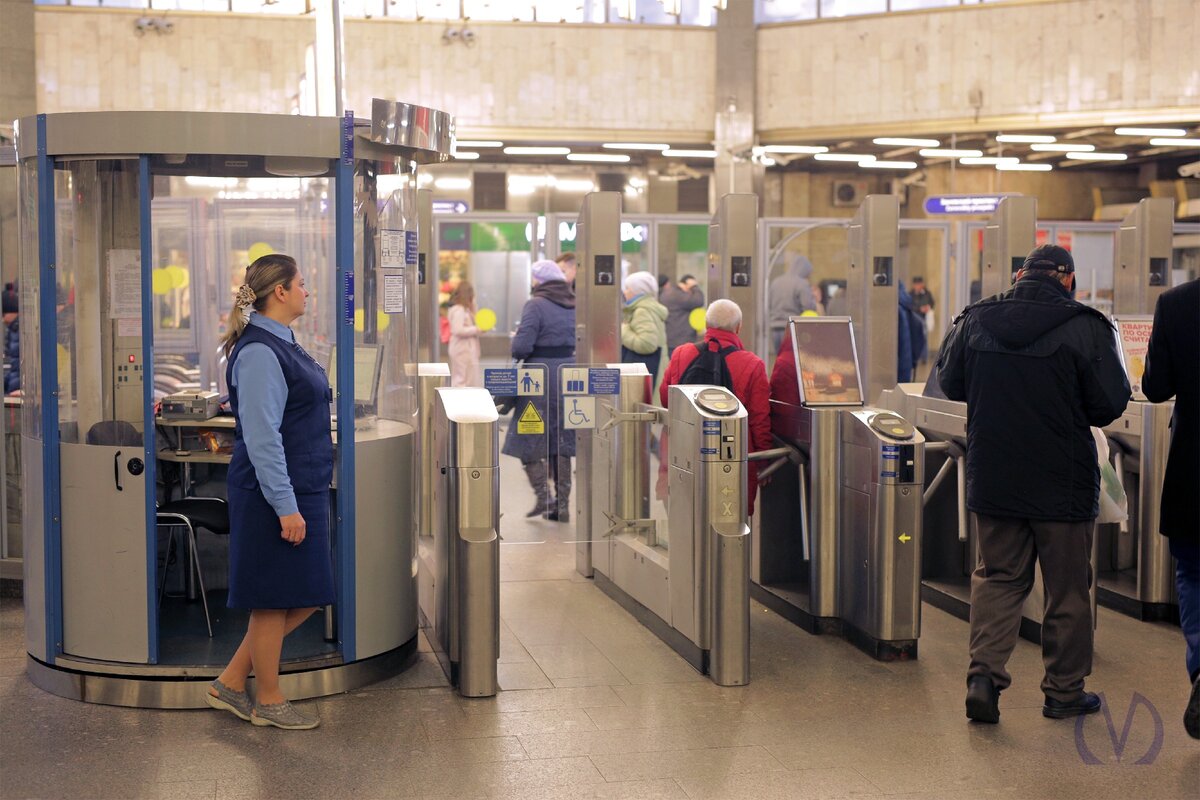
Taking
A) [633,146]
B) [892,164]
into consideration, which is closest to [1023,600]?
[633,146]

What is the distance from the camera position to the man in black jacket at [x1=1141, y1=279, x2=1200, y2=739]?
14.4ft

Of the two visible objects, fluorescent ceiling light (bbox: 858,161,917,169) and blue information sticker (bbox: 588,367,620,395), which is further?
fluorescent ceiling light (bbox: 858,161,917,169)

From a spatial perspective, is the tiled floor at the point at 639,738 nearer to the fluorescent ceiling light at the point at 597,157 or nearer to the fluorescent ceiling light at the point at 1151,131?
the fluorescent ceiling light at the point at 1151,131

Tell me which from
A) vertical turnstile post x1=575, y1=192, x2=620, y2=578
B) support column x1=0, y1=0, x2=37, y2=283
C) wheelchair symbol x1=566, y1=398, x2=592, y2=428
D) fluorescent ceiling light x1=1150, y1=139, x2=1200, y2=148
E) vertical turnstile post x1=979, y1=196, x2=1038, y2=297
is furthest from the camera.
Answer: fluorescent ceiling light x1=1150, y1=139, x2=1200, y2=148

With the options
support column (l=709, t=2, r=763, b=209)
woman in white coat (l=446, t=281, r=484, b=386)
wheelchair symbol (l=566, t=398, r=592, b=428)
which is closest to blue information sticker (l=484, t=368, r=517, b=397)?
wheelchair symbol (l=566, t=398, r=592, b=428)

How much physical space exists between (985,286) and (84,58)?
10.8m

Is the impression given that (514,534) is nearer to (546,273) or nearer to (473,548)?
(546,273)

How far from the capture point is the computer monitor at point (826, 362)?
609cm

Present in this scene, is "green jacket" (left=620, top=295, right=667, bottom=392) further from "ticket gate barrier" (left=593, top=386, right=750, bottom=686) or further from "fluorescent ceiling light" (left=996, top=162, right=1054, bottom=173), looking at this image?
"fluorescent ceiling light" (left=996, top=162, right=1054, bottom=173)

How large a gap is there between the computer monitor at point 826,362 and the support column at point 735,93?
9.17 m

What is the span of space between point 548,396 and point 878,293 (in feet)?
5.80

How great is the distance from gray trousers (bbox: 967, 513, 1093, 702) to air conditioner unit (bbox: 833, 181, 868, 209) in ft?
47.2

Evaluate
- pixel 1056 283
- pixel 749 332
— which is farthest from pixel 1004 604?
pixel 749 332

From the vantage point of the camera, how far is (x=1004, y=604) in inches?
185
